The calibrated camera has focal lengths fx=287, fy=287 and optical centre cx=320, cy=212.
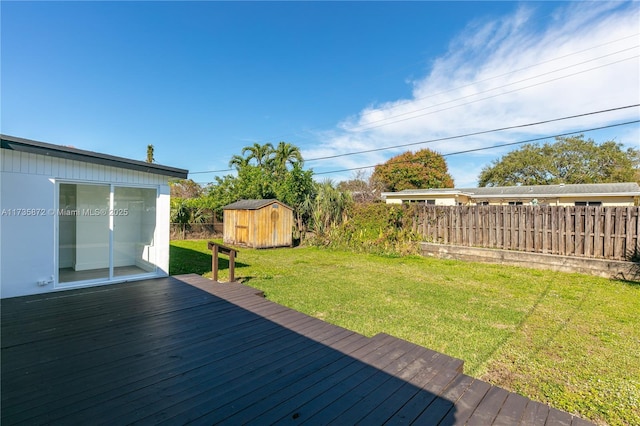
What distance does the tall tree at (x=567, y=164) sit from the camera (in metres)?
23.8

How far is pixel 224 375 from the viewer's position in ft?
7.62

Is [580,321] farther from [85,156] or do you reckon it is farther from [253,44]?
[253,44]

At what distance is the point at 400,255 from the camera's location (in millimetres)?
9883

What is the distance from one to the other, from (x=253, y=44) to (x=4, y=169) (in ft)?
34.7

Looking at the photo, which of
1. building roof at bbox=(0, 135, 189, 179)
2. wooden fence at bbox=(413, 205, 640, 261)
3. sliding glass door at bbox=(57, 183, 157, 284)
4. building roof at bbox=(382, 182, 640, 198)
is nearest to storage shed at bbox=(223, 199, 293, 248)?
wooden fence at bbox=(413, 205, 640, 261)

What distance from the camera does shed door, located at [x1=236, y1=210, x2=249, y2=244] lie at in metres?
12.4

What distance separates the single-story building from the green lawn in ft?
5.58

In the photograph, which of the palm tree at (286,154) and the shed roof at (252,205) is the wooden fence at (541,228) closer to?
the shed roof at (252,205)

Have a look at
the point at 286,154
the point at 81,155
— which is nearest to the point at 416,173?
the point at 286,154

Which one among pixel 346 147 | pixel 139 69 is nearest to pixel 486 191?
pixel 346 147

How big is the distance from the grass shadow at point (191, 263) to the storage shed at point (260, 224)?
7.93 feet

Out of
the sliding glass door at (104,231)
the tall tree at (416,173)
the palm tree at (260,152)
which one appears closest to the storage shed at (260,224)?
the sliding glass door at (104,231)

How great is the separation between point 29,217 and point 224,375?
4.36 m

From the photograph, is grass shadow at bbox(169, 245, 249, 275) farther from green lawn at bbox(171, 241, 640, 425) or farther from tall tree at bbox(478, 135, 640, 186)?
tall tree at bbox(478, 135, 640, 186)
